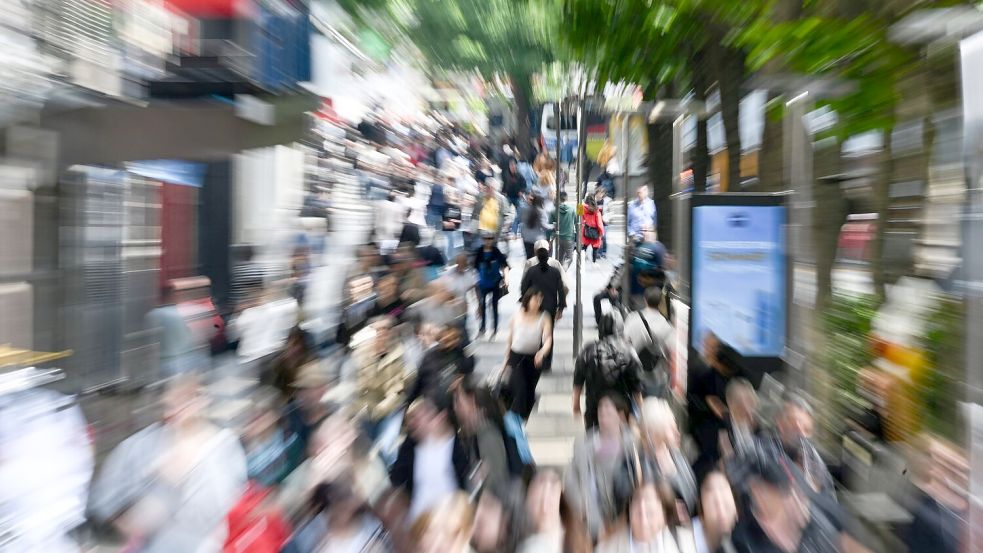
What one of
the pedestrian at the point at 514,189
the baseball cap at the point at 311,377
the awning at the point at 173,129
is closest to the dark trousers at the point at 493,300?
the awning at the point at 173,129

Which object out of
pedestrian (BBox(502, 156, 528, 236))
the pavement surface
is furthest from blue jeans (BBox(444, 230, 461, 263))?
pedestrian (BBox(502, 156, 528, 236))

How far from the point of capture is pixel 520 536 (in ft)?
14.0

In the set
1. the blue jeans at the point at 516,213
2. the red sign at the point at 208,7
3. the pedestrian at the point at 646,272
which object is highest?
the red sign at the point at 208,7

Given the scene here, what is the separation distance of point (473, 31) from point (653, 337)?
25.4ft

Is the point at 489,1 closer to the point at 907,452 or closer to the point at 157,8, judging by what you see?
the point at 157,8

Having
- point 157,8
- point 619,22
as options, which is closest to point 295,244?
point 157,8

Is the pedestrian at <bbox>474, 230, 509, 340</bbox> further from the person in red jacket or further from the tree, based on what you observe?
the person in red jacket

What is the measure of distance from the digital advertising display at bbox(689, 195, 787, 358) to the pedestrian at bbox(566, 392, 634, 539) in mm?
1364

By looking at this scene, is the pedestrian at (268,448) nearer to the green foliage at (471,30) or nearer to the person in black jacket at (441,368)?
the person in black jacket at (441,368)

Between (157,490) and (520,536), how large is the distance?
5.91 feet

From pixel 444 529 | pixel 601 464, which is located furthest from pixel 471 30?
pixel 444 529

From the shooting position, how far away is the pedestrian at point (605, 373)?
6.15 meters

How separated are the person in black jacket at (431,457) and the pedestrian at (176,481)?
948 mm

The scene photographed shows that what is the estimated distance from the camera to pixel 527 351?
24.8 ft
